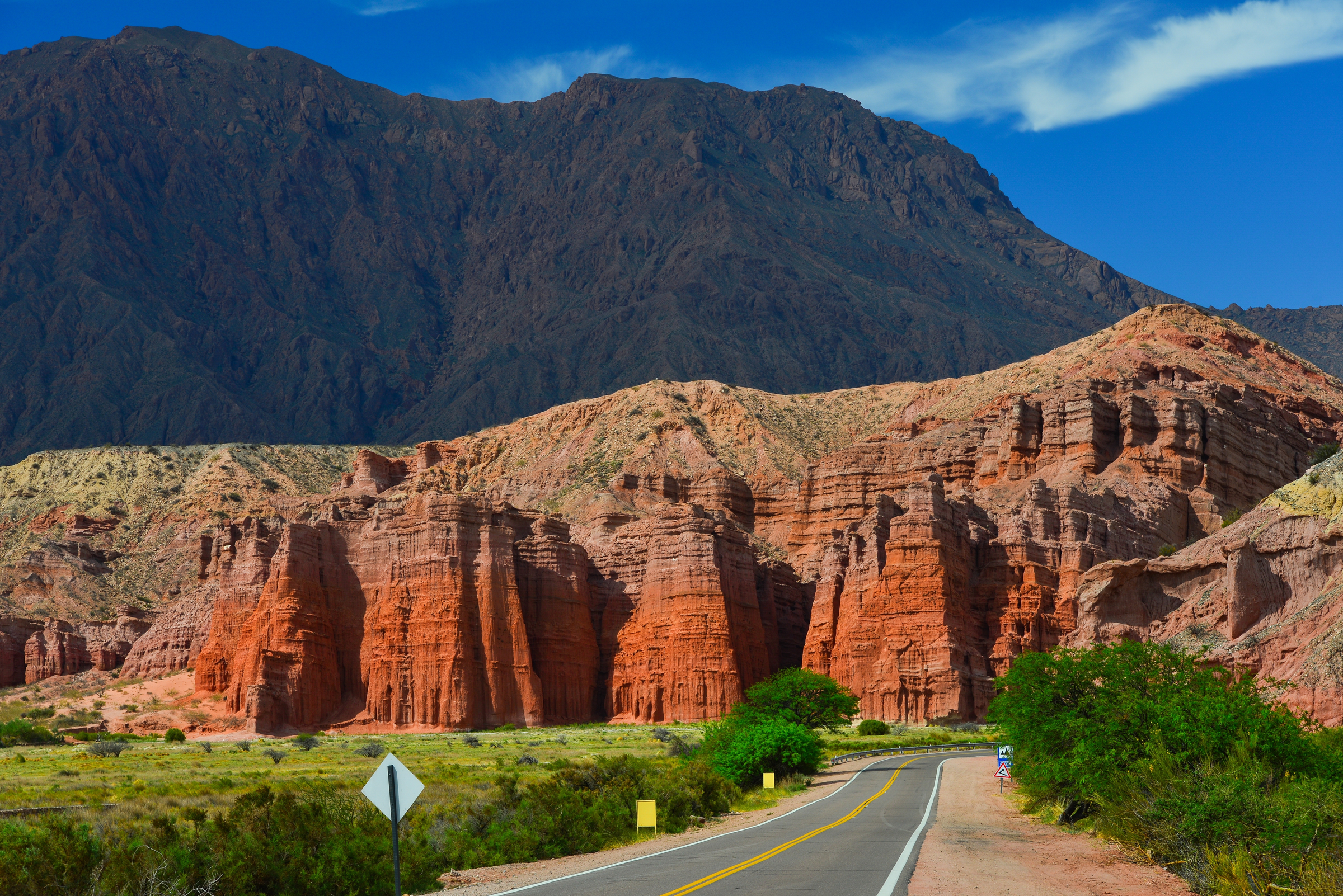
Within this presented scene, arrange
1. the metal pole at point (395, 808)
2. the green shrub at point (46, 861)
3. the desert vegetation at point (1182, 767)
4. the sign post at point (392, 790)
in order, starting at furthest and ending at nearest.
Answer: the green shrub at point (46, 861)
the desert vegetation at point (1182, 767)
the sign post at point (392, 790)
the metal pole at point (395, 808)

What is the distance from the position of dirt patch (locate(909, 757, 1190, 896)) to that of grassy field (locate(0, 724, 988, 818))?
1043cm

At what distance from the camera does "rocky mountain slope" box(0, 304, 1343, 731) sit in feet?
335

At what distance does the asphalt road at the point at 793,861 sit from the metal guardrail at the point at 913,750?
24928 millimetres

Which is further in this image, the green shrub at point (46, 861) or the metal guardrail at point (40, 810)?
the metal guardrail at point (40, 810)

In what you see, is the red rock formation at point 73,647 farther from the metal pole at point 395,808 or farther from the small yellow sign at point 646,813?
the metal pole at point 395,808

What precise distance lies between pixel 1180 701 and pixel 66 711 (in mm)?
88704

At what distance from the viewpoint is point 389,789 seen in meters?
23.3

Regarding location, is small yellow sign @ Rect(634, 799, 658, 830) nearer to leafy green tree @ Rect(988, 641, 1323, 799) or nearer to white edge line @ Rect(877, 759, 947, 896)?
white edge line @ Rect(877, 759, 947, 896)

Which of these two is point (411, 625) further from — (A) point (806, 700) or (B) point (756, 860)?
(B) point (756, 860)

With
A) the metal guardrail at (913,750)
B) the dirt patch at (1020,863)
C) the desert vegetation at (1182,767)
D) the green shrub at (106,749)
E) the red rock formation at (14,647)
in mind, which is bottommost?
the metal guardrail at (913,750)

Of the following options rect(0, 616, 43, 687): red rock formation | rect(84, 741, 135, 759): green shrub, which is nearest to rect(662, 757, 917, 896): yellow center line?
rect(84, 741, 135, 759): green shrub

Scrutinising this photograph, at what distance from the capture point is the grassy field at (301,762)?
43000 millimetres

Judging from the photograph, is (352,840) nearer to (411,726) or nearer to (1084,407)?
(411,726)

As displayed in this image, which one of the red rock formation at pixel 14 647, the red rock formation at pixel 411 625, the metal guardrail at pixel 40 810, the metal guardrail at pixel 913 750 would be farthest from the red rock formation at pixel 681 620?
the metal guardrail at pixel 40 810
